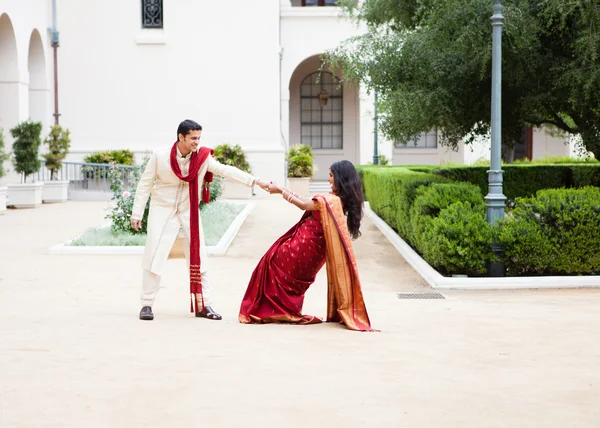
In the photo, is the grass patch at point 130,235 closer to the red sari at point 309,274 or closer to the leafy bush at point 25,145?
the red sari at point 309,274

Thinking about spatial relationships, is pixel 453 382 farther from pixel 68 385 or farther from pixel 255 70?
pixel 255 70

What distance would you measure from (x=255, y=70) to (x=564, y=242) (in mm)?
18070

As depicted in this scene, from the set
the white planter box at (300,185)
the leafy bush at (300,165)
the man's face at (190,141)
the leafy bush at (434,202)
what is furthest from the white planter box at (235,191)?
the man's face at (190,141)

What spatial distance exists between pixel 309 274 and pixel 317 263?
0.12 m

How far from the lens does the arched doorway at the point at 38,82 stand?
25.9 m

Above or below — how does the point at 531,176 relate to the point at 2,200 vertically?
above

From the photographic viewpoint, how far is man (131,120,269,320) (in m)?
7.45

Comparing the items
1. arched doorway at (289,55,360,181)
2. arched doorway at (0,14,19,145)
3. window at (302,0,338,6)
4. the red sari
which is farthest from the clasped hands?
arched doorway at (289,55,360,181)

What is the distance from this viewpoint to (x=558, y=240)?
387 inches

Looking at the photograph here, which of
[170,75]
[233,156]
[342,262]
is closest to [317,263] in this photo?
[342,262]

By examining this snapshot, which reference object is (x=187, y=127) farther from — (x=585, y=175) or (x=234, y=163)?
(x=234, y=163)

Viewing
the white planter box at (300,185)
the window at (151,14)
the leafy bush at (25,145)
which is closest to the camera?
the leafy bush at (25,145)

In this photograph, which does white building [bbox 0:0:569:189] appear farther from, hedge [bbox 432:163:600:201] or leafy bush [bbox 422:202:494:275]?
leafy bush [bbox 422:202:494:275]

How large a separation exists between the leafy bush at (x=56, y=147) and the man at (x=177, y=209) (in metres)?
16.6
